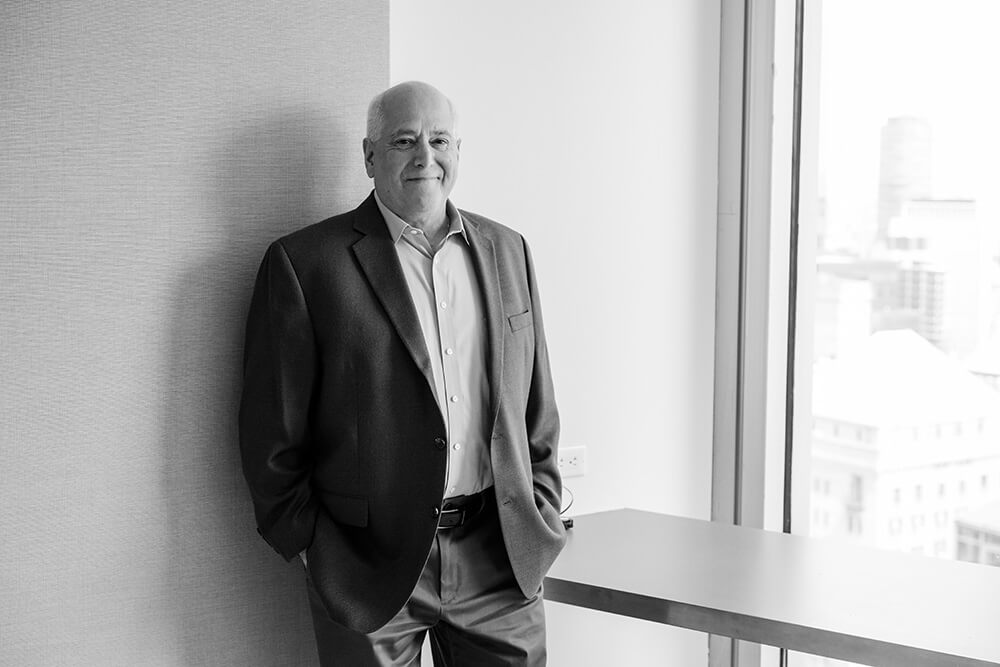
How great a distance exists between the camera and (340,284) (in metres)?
1.99

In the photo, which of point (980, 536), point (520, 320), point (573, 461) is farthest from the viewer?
point (573, 461)

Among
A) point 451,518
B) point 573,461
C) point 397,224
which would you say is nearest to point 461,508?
point 451,518

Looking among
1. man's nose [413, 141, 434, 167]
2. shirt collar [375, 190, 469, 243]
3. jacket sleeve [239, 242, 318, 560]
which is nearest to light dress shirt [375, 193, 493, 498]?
shirt collar [375, 190, 469, 243]

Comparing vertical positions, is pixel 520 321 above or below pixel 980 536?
above

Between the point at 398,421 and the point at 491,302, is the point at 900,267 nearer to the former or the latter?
the point at 491,302

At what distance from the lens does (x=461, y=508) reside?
2055mm

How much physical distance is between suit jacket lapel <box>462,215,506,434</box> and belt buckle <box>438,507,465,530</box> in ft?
0.55

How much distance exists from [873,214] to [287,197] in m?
1.61

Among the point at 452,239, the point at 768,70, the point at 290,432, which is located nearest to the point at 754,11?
the point at 768,70

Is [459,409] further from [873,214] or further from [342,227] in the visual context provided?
[873,214]

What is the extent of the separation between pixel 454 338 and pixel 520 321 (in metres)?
0.17

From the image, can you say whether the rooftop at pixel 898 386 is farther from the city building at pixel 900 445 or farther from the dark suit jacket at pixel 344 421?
the dark suit jacket at pixel 344 421

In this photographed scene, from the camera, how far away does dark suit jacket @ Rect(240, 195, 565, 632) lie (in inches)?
77.3

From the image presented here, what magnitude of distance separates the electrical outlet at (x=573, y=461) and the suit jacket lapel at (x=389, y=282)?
0.90m
